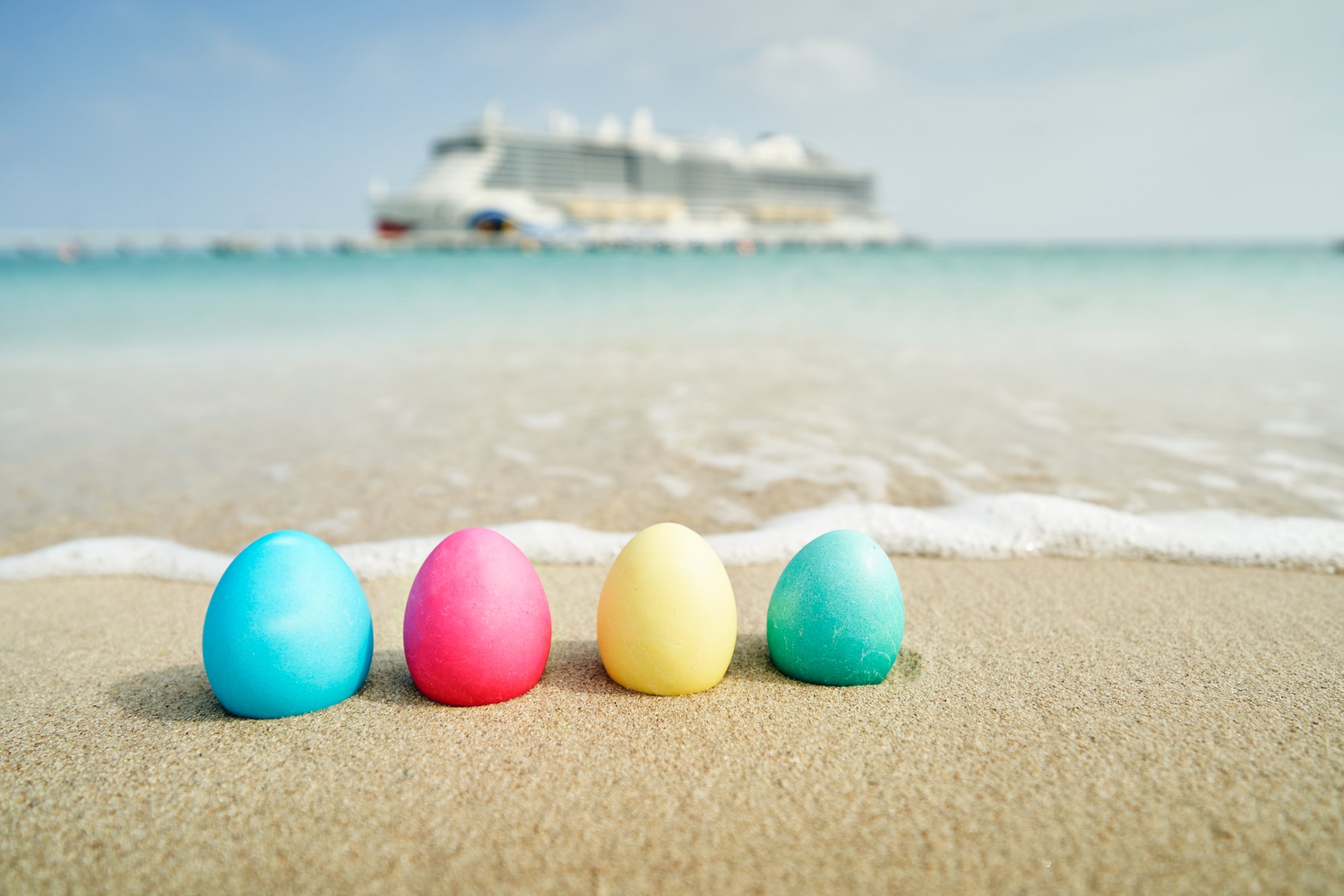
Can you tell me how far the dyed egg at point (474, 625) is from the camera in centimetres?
203

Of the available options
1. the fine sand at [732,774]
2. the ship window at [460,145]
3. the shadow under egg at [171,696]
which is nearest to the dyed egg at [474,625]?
the fine sand at [732,774]

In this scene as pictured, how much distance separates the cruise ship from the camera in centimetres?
5744

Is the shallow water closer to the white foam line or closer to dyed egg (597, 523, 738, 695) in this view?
the white foam line

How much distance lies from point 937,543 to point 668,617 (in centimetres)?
185

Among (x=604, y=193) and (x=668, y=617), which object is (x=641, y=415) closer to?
(x=668, y=617)

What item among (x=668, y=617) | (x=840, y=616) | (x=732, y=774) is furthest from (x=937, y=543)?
(x=732, y=774)

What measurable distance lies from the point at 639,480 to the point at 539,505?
2.20ft

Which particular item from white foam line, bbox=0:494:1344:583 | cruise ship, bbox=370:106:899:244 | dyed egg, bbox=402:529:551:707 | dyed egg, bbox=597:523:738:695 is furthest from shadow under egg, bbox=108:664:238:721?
cruise ship, bbox=370:106:899:244

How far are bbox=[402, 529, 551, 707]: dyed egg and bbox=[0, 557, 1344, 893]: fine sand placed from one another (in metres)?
0.08

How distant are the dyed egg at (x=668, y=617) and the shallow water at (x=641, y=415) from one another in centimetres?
167

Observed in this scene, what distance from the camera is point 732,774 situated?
5.70ft

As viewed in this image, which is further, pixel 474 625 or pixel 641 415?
pixel 641 415

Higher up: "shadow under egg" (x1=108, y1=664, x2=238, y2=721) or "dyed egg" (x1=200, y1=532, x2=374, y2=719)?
"dyed egg" (x1=200, y1=532, x2=374, y2=719)

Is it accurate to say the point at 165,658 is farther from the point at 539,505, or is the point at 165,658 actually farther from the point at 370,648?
the point at 539,505
